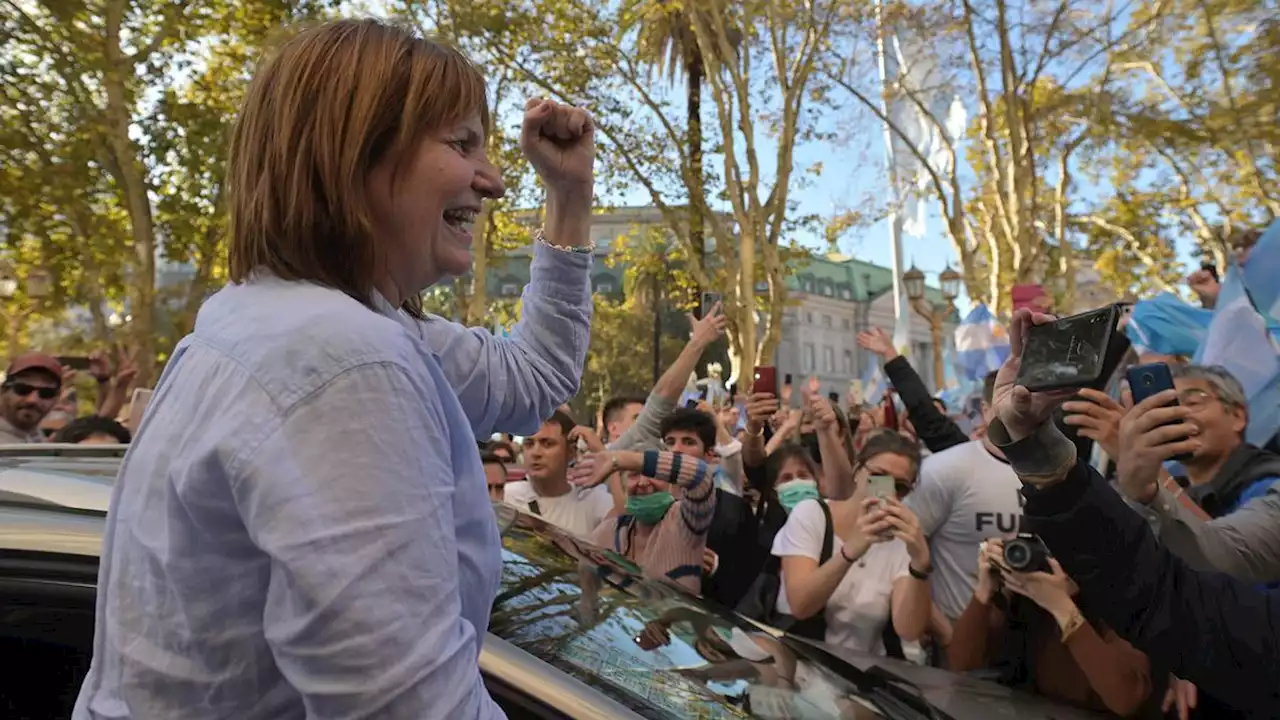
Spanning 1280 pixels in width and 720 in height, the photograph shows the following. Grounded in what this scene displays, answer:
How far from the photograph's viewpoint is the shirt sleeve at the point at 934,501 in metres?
4.25

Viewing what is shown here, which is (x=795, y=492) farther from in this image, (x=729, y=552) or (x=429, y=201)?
(x=429, y=201)

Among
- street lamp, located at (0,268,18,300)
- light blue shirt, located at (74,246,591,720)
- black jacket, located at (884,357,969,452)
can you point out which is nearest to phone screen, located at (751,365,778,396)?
black jacket, located at (884,357,969,452)

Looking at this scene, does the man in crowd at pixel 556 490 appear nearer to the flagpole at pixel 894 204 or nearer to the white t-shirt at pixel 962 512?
the white t-shirt at pixel 962 512

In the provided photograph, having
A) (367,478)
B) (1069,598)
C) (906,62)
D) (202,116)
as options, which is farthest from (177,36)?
(367,478)

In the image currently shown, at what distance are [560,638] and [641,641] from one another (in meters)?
0.25

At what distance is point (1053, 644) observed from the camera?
3176 mm

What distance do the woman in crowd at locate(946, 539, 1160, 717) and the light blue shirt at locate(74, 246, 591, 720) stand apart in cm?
238

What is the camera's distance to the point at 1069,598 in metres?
3.04

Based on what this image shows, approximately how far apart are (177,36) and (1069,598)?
14768 mm

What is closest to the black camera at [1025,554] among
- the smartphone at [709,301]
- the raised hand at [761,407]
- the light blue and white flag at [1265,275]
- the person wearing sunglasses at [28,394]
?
the smartphone at [709,301]

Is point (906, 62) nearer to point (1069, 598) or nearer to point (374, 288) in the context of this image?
point (1069, 598)

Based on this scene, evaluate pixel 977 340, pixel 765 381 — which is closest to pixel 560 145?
pixel 765 381

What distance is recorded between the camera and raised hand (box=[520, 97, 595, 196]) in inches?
63.5

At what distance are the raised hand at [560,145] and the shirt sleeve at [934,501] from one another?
2.96 m
